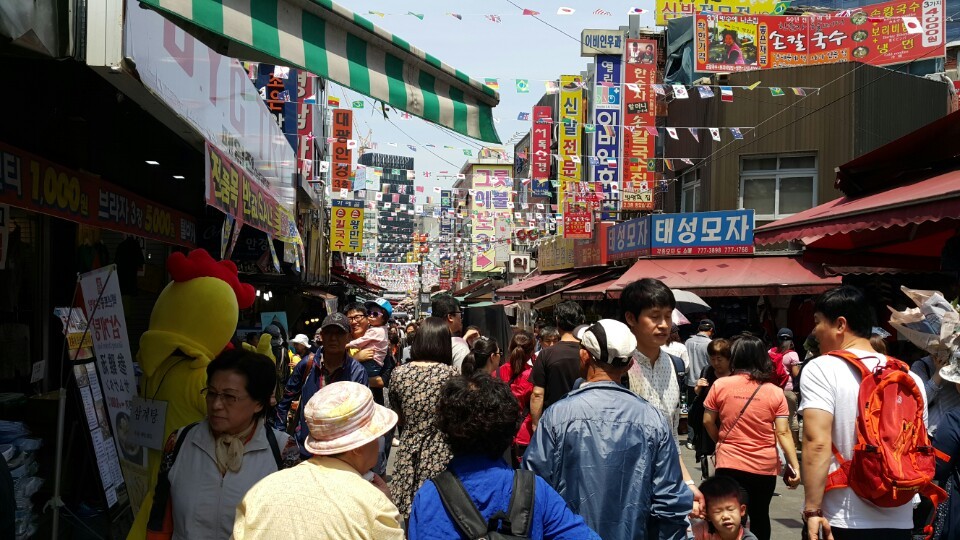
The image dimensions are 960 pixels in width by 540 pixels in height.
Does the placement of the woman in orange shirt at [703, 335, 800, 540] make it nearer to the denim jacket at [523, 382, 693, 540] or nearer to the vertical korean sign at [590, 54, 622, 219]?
the denim jacket at [523, 382, 693, 540]

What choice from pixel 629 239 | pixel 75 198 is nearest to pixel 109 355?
pixel 75 198

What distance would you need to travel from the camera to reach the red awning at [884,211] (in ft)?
15.9

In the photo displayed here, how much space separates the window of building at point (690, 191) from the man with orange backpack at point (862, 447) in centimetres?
1710

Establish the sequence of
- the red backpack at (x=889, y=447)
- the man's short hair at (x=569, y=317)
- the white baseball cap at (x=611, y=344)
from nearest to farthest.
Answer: the white baseball cap at (x=611, y=344) → the red backpack at (x=889, y=447) → the man's short hair at (x=569, y=317)

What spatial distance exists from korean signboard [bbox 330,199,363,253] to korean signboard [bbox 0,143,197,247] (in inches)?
1075

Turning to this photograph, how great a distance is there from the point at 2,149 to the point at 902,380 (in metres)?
5.09

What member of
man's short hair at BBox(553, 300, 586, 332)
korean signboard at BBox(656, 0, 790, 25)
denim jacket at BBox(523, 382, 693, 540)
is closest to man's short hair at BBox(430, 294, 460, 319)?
man's short hair at BBox(553, 300, 586, 332)

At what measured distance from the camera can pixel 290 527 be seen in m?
2.63

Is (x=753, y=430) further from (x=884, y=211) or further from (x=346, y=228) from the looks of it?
(x=346, y=228)

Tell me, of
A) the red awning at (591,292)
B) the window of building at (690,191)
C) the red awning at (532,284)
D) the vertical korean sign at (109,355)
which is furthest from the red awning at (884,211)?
the red awning at (532,284)

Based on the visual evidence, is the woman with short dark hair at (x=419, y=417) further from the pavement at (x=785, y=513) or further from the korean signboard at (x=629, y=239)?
the korean signboard at (x=629, y=239)

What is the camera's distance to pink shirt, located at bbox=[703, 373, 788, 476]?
5.93 m

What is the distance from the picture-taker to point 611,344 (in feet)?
12.1

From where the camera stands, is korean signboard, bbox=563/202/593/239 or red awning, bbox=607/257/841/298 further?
korean signboard, bbox=563/202/593/239
